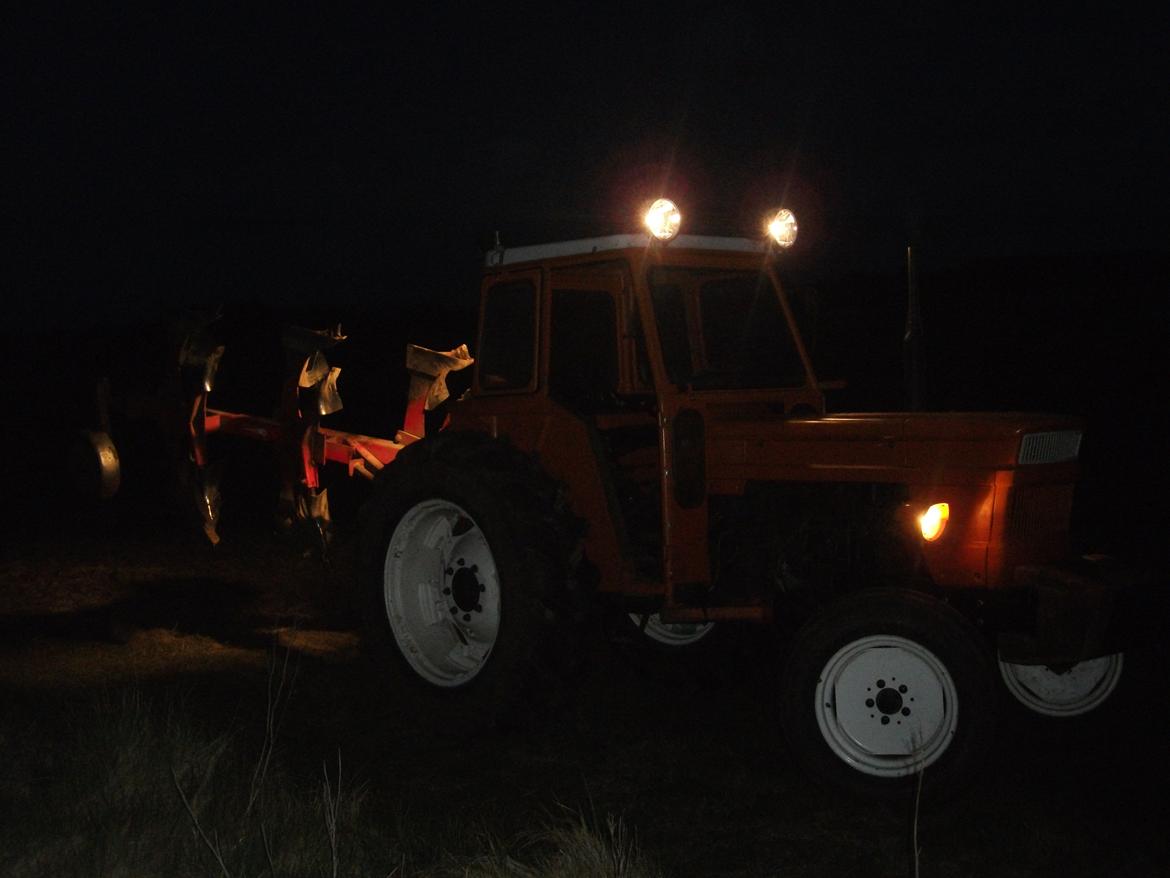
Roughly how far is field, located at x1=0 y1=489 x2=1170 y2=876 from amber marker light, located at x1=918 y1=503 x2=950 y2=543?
0.87 metres

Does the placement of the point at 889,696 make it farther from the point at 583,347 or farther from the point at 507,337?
the point at 507,337

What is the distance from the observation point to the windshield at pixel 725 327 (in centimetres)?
591

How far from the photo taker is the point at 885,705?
4.89 meters

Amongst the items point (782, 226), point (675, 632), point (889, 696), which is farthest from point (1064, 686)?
point (782, 226)

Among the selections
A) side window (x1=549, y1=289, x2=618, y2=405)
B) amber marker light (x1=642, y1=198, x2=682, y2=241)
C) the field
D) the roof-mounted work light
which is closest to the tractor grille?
the field

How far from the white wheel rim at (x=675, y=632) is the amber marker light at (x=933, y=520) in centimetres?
190

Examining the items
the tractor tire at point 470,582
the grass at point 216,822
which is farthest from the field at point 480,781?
the tractor tire at point 470,582

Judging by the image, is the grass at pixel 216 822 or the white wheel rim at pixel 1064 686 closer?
the grass at pixel 216 822

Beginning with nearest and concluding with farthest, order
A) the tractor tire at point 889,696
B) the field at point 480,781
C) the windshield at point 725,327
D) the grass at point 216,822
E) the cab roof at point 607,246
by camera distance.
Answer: the grass at point 216,822 < the field at point 480,781 < the tractor tire at point 889,696 < the cab roof at point 607,246 < the windshield at point 725,327

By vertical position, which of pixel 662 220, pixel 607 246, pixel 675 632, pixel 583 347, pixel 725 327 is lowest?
pixel 675 632

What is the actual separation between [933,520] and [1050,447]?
23.8 inches

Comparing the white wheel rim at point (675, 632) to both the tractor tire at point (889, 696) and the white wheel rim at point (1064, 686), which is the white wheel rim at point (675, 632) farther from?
the tractor tire at point (889, 696)

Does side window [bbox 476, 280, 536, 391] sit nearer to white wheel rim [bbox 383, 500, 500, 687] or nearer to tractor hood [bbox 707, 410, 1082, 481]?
white wheel rim [bbox 383, 500, 500, 687]

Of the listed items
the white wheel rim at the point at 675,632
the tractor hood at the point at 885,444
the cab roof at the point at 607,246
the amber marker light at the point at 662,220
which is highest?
the amber marker light at the point at 662,220
